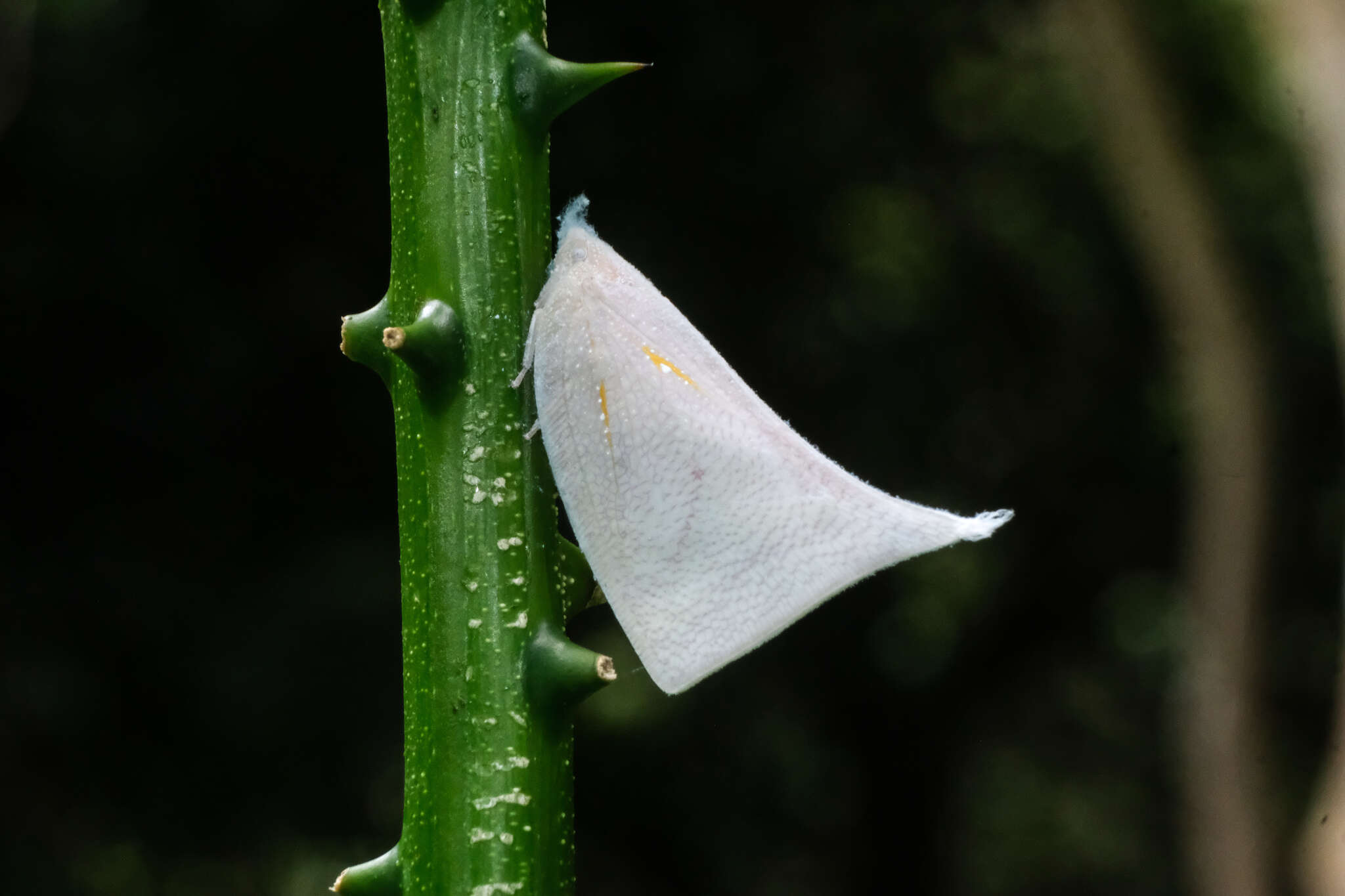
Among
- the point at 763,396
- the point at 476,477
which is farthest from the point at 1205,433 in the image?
the point at 476,477

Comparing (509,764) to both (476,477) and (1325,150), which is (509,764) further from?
(1325,150)

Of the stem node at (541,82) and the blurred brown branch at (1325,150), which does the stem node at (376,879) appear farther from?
the blurred brown branch at (1325,150)

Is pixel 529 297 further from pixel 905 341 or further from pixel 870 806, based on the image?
pixel 870 806

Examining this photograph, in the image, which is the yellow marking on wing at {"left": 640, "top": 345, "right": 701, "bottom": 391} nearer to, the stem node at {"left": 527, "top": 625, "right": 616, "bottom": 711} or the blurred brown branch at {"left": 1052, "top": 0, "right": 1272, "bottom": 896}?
the stem node at {"left": 527, "top": 625, "right": 616, "bottom": 711}

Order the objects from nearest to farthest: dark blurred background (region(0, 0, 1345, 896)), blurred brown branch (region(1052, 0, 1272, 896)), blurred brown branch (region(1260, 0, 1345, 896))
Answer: blurred brown branch (region(1260, 0, 1345, 896)), dark blurred background (region(0, 0, 1345, 896)), blurred brown branch (region(1052, 0, 1272, 896))

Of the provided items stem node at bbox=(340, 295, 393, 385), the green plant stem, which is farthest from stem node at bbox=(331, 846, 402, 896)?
stem node at bbox=(340, 295, 393, 385)

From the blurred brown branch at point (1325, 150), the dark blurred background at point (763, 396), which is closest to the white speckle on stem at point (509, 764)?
the blurred brown branch at point (1325, 150)

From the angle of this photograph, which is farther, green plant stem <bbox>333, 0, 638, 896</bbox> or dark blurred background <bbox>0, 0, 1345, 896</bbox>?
dark blurred background <bbox>0, 0, 1345, 896</bbox>
